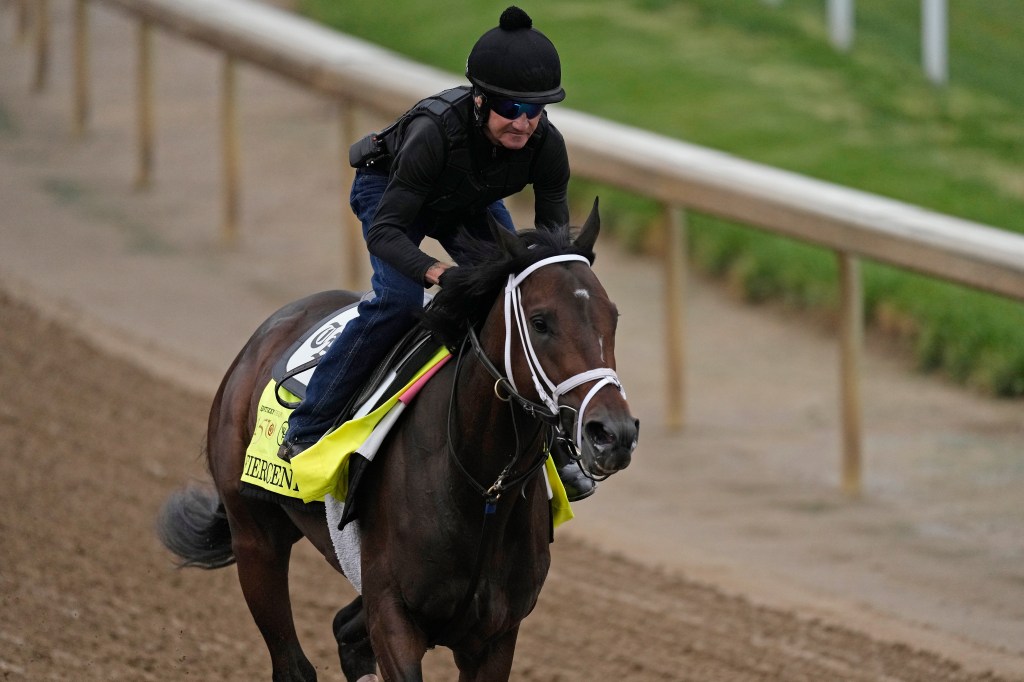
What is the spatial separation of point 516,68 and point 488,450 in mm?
1108

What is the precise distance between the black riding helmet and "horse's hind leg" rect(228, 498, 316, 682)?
194 centimetres

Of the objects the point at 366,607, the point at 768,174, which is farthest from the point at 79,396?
the point at 366,607

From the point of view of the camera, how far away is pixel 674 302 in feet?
31.7

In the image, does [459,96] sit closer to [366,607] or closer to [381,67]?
[366,607]

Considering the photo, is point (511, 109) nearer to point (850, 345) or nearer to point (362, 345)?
point (362, 345)

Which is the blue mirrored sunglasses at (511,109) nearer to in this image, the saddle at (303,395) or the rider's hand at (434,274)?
the rider's hand at (434,274)

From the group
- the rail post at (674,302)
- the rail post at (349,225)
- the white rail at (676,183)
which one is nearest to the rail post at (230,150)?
the white rail at (676,183)

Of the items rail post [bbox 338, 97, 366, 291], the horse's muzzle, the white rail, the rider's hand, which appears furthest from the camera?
rail post [bbox 338, 97, 366, 291]

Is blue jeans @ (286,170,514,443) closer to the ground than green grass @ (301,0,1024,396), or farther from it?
farther from it

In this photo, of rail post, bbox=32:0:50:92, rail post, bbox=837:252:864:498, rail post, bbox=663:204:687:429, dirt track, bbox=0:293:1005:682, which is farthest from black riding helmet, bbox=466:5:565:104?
rail post, bbox=32:0:50:92

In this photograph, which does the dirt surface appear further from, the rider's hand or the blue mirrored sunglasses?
the blue mirrored sunglasses

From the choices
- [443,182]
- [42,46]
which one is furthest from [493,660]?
[42,46]

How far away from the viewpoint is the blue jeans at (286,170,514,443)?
4797mm

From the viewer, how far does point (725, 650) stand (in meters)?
6.39
